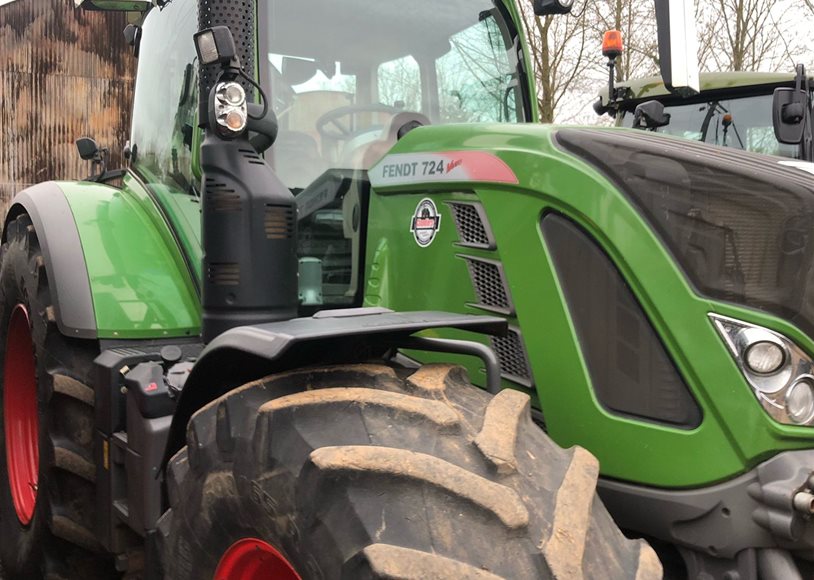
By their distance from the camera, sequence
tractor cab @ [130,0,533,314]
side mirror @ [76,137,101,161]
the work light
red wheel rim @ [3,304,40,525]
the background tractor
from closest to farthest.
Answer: the work light < tractor cab @ [130,0,533,314] < red wheel rim @ [3,304,40,525] < side mirror @ [76,137,101,161] < the background tractor

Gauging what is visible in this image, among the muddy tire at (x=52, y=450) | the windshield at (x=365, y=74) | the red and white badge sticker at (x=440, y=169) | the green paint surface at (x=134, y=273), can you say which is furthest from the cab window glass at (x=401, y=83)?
the muddy tire at (x=52, y=450)

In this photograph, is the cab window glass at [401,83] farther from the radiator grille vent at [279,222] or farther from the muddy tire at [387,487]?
the muddy tire at [387,487]

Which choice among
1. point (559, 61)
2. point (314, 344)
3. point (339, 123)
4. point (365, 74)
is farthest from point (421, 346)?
point (559, 61)

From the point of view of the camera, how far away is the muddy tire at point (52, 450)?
272 centimetres

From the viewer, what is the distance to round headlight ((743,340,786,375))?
165 cm

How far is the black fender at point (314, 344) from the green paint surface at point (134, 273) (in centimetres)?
75

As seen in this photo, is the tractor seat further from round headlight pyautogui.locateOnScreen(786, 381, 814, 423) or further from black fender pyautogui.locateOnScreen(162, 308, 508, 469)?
round headlight pyautogui.locateOnScreen(786, 381, 814, 423)

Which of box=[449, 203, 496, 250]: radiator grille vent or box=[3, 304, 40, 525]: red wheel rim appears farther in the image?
box=[3, 304, 40, 525]: red wheel rim

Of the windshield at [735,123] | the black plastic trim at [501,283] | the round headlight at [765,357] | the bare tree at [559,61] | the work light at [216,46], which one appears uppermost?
the bare tree at [559,61]

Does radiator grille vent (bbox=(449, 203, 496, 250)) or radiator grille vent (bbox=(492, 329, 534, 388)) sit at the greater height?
radiator grille vent (bbox=(449, 203, 496, 250))

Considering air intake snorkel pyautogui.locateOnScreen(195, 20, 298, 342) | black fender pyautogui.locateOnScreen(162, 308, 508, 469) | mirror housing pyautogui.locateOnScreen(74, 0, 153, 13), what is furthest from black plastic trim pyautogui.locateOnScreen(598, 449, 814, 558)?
mirror housing pyautogui.locateOnScreen(74, 0, 153, 13)

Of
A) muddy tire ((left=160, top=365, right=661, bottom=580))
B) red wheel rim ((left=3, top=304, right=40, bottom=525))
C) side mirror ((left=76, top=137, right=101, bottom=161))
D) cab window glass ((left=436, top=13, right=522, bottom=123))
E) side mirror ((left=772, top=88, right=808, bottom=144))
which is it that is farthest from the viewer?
side mirror ((left=772, top=88, right=808, bottom=144))

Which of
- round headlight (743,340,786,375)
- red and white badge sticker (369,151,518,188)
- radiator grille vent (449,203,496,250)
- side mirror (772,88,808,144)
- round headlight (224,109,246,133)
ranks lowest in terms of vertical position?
round headlight (743,340,786,375)

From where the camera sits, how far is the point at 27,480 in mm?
3355
